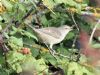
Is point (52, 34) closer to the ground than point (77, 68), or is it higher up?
closer to the ground

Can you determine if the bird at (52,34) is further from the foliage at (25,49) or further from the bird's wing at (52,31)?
the foliage at (25,49)

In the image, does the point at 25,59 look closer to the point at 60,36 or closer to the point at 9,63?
the point at 9,63

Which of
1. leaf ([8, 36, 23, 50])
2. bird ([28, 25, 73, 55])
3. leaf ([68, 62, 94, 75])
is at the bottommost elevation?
bird ([28, 25, 73, 55])

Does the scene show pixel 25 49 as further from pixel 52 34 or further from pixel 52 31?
pixel 52 34

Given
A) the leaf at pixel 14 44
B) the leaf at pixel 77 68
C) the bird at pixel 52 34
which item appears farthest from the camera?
the bird at pixel 52 34

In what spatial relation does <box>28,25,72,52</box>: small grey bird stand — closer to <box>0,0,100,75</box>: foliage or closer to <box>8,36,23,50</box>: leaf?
<box>0,0,100,75</box>: foliage

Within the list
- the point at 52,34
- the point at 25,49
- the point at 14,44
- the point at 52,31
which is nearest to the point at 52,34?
the point at 52,34

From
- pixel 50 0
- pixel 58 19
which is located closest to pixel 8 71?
pixel 50 0

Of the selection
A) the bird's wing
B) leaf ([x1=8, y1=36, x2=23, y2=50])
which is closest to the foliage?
leaf ([x1=8, y1=36, x2=23, y2=50])

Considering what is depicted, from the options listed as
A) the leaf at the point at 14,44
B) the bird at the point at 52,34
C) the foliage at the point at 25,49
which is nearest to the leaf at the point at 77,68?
the foliage at the point at 25,49
